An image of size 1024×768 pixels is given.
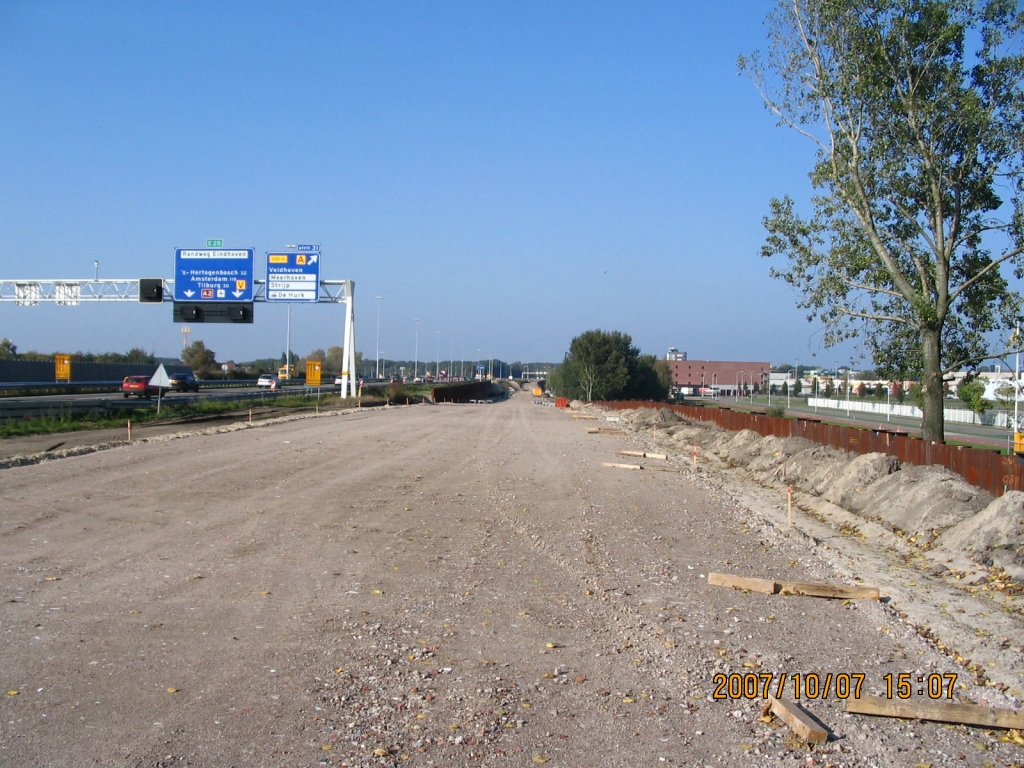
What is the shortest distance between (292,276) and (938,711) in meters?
40.9

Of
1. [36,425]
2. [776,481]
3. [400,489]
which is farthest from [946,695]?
[36,425]

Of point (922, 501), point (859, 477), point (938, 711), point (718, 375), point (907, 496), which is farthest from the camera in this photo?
point (718, 375)

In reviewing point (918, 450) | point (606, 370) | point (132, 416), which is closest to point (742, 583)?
point (918, 450)

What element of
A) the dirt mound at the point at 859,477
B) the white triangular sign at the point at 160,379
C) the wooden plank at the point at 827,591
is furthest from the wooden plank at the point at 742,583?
the white triangular sign at the point at 160,379

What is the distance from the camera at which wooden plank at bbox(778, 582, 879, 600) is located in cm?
949

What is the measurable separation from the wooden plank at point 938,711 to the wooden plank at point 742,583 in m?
3.46

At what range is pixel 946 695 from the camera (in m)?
6.61

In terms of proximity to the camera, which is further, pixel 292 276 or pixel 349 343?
pixel 349 343

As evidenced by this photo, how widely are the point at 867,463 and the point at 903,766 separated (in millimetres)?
14335

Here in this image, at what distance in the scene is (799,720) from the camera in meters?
5.61

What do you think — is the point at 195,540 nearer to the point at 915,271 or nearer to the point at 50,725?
the point at 50,725

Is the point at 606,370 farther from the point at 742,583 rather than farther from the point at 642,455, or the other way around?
the point at 742,583

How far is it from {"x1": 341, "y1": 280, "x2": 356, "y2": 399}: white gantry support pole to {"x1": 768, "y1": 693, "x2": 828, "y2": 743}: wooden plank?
45.0 metres

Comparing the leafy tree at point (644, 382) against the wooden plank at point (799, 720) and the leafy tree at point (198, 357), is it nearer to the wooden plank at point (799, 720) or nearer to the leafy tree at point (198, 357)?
the leafy tree at point (198, 357)
